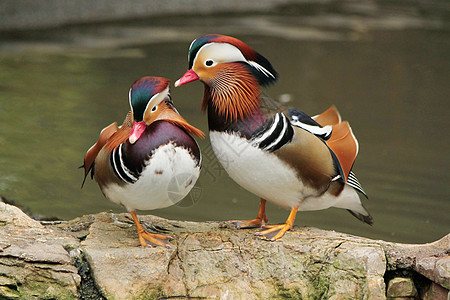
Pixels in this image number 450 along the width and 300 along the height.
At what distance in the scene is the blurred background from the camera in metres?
4.39

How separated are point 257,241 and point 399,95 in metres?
4.85

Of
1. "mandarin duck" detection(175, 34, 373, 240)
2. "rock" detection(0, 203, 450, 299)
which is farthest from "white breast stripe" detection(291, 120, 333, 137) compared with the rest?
"rock" detection(0, 203, 450, 299)

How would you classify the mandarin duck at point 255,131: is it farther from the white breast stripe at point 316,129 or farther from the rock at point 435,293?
the rock at point 435,293

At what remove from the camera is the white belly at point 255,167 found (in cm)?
264

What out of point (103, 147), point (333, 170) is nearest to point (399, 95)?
point (333, 170)

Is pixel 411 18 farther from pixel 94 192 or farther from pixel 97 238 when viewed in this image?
pixel 97 238

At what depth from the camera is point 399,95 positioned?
7.21 m

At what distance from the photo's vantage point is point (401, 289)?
2691 millimetres

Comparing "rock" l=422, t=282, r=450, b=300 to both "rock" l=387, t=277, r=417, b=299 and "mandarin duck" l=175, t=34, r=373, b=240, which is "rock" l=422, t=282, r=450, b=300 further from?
"mandarin duck" l=175, t=34, r=373, b=240

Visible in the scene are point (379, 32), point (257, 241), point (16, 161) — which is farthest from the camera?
point (379, 32)

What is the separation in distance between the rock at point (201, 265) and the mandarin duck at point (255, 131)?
179 millimetres

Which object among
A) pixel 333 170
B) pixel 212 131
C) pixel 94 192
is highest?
pixel 212 131

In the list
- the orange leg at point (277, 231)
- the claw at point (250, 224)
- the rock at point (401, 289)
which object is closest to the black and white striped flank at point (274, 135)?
the orange leg at point (277, 231)

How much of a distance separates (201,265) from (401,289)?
0.84 m
